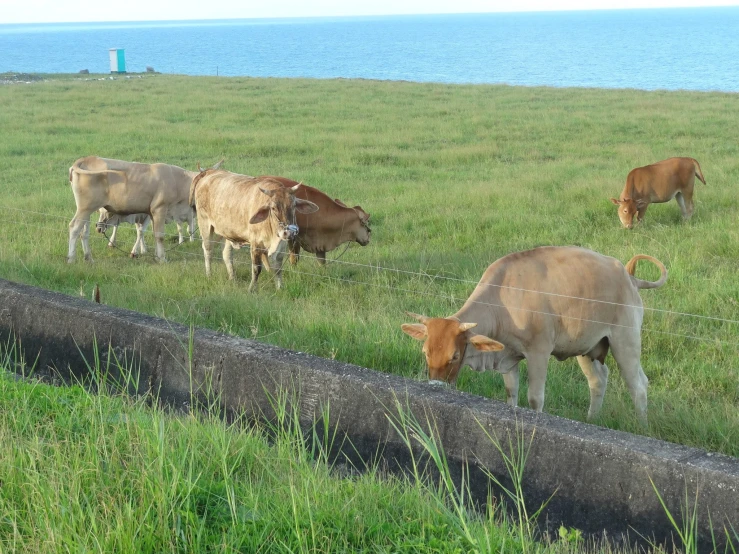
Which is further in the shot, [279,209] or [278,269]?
[278,269]

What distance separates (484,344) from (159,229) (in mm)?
6577

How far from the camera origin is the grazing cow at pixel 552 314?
551 cm

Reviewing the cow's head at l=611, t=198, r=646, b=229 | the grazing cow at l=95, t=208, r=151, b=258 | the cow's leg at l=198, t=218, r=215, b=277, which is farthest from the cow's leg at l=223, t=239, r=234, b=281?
the cow's head at l=611, t=198, r=646, b=229

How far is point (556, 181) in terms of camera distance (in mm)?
14039

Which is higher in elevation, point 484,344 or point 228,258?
point 484,344

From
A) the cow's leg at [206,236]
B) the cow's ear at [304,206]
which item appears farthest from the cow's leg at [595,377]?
the cow's leg at [206,236]

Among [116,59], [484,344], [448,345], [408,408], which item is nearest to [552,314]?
[484,344]

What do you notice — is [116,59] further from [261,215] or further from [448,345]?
[448,345]

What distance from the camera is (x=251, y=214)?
31.4ft

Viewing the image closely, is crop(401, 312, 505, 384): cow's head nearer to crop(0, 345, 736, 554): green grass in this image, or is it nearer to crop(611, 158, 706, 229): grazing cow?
crop(0, 345, 736, 554): green grass

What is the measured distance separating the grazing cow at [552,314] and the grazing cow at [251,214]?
12.0 ft

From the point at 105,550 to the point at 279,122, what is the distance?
70.1ft

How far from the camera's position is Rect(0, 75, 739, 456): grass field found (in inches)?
254

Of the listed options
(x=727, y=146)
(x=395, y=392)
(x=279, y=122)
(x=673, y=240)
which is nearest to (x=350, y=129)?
(x=279, y=122)
